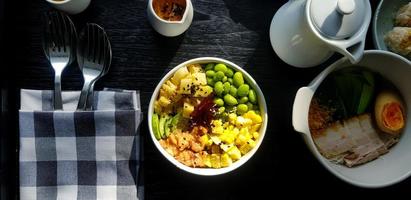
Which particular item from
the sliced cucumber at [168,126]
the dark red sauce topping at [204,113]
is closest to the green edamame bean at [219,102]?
the dark red sauce topping at [204,113]

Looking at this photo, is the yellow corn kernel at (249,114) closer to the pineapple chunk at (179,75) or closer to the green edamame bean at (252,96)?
the green edamame bean at (252,96)

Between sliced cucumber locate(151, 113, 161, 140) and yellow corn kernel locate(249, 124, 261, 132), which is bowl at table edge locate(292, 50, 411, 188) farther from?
sliced cucumber locate(151, 113, 161, 140)

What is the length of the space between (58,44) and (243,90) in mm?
437

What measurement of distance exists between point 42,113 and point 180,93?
32cm

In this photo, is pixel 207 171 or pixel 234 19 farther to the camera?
pixel 234 19

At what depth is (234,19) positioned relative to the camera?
1340 mm

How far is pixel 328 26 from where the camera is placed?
113 cm

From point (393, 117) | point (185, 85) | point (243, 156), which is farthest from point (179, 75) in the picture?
point (393, 117)

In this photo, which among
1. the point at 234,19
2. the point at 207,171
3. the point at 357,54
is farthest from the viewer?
the point at 234,19

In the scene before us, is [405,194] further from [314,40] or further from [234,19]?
[234,19]

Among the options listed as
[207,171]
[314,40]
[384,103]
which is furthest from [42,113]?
[384,103]

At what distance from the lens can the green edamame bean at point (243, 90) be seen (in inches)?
49.4

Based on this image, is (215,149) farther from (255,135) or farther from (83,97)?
(83,97)

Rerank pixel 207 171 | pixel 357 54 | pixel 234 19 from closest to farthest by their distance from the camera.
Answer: pixel 357 54 < pixel 207 171 < pixel 234 19
